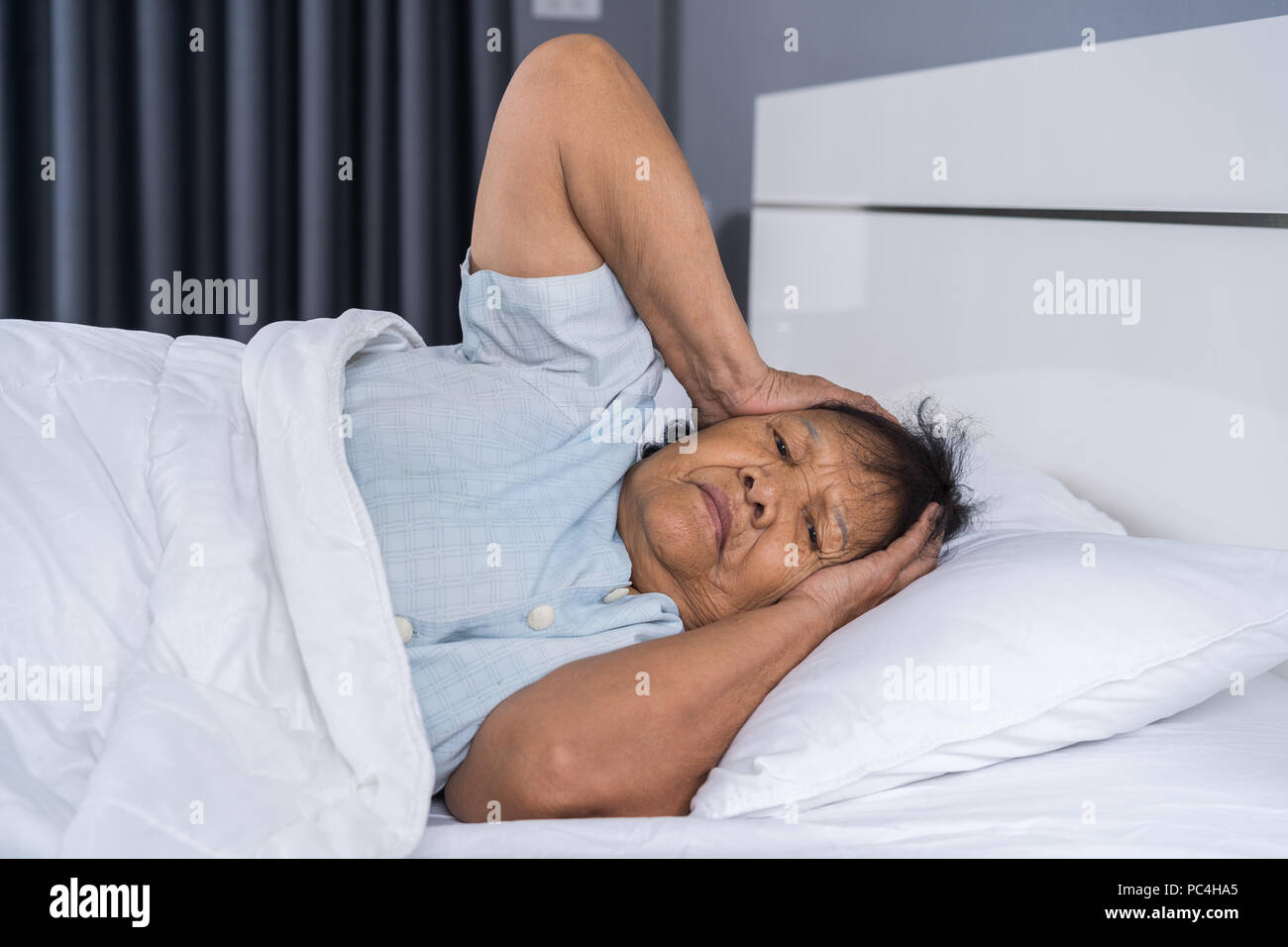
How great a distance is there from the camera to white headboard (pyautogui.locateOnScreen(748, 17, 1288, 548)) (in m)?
1.01

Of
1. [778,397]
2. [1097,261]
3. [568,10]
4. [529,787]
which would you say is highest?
[568,10]

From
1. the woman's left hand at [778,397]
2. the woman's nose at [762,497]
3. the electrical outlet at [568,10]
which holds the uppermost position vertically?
the electrical outlet at [568,10]

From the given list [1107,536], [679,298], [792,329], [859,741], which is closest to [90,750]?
[859,741]

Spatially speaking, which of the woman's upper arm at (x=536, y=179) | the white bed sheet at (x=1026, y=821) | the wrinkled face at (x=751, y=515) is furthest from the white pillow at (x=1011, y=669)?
the woman's upper arm at (x=536, y=179)

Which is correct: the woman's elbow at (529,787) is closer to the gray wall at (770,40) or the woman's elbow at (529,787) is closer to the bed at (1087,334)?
the bed at (1087,334)

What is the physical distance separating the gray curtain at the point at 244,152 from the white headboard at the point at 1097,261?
1.03m

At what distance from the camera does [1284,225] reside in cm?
97

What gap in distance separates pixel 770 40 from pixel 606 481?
1.39 metres

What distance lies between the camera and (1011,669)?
83 cm

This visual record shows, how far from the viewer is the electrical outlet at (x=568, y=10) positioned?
2.50 m

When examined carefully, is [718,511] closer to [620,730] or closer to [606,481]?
[606,481]

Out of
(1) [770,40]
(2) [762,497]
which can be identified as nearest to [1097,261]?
(2) [762,497]

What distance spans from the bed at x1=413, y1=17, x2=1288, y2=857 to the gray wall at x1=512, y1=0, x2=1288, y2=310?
0.17 ft
